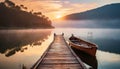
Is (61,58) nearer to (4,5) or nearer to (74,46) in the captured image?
(74,46)

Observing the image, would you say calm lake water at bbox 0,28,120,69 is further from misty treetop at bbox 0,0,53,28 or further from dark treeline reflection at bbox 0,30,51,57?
misty treetop at bbox 0,0,53,28

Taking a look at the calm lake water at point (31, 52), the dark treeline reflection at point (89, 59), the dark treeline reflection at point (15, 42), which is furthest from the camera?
the dark treeline reflection at point (15, 42)

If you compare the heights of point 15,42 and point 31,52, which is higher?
point 15,42

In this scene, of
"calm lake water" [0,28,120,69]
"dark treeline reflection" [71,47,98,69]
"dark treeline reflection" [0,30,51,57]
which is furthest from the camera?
"dark treeline reflection" [0,30,51,57]

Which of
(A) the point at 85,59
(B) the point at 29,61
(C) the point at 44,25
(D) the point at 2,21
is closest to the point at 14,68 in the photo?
(B) the point at 29,61

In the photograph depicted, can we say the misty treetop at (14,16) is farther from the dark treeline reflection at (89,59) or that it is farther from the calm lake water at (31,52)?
the dark treeline reflection at (89,59)

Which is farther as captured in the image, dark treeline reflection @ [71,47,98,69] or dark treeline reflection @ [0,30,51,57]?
dark treeline reflection @ [0,30,51,57]

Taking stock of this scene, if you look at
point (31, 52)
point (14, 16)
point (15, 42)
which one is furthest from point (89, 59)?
point (14, 16)

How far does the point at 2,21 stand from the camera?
330ft

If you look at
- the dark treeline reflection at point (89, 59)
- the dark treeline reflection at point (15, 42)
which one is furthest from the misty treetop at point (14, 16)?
the dark treeline reflection at point (89, 59)

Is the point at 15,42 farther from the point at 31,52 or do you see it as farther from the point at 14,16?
the point at 14,16

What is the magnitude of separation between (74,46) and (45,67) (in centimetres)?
1318

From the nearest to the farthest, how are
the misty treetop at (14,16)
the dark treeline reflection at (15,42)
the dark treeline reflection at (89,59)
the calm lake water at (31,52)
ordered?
the dark treeline reflection at (89,59)
the calm lake water at (31,52)
the dark treeline reflection at (15,42)
the misty treetop at (14,16)

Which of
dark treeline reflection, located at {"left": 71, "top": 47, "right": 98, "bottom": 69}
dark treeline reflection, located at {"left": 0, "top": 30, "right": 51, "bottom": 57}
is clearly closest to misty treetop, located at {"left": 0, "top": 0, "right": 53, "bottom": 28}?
dark treeline reflection, located at {"left": 0, "top": 30, "right": 51, "bottom": 57}
